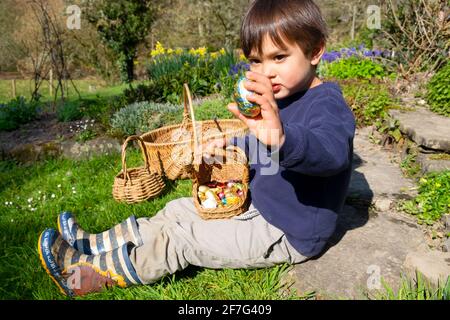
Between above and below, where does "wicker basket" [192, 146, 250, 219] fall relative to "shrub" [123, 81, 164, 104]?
below

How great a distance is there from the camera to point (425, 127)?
10.4 ft

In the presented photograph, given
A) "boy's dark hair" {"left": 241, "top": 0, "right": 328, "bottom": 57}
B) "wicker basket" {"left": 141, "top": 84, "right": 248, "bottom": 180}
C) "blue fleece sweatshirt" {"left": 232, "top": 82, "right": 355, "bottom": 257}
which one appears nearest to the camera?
"blue fleece sweatshirt" {"left": 232, "top": 82, "right": 355, "bottom": 257}

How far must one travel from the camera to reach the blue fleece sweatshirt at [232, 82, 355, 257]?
1.38m

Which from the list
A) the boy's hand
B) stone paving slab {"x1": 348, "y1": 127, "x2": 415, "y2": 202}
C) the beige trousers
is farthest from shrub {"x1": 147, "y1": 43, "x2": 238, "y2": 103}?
the boy's hand

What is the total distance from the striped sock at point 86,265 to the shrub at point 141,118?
2.48 metres

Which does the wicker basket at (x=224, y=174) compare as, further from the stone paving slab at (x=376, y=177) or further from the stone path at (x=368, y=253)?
the stone paving slab at (x=376, y=177)

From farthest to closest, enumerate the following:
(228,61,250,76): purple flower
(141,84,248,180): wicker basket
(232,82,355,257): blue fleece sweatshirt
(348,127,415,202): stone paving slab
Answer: (228,61,250,76): purple flower < (141,84,248,180): wicker basket < (348,127,415,202): stone paving slab < (232,82,355,257): blue fleece sweatshirt

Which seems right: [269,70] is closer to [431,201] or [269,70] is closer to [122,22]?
[431,201]

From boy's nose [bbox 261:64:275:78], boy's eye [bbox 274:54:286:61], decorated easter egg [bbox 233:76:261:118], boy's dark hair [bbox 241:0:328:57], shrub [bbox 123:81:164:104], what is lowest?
shrub [bbox 123:81:164:104]

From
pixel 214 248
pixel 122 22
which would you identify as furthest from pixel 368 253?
pixel 122 22

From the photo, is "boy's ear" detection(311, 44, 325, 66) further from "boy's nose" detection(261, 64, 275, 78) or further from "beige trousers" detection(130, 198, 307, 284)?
"beige trousers" detection(130, 198, 307, 284)

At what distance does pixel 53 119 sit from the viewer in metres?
5.50
